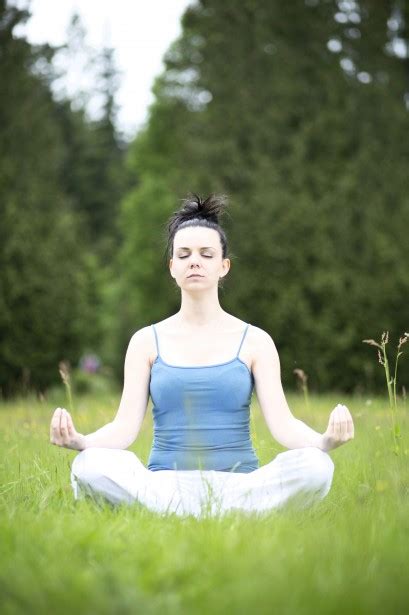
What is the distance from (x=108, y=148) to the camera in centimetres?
2573

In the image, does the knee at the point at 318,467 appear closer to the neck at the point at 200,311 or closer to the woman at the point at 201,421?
the woman at the point at 201,421

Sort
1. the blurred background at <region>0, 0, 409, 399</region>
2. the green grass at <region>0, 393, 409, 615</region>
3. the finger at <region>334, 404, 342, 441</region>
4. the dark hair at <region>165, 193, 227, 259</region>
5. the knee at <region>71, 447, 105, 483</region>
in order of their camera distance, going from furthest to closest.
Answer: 1. the blurred background at <region>0, 0, 409, 399</region>
2. the dark hair at <region>165, 193, 227, 259</region>
3. the knee at <region>71, 447, 105, 483</region>
4. the finger at <region>334, 404, 342, 441</region>
5. the green grass at <region>0, 393, 409, 615</region>

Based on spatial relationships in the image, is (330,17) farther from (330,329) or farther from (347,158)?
(330,329)

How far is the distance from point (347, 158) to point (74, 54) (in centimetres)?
1555

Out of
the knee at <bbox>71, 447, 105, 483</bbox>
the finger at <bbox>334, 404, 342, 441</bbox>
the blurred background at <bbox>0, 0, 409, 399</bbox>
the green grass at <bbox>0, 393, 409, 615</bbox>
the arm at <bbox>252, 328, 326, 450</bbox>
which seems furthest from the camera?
the blurred background at <bbox>0, 0, 409, 399</bbox>

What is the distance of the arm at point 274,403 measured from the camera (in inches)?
159

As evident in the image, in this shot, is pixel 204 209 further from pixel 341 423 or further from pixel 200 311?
pixel 341 423

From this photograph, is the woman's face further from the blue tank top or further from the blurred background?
the blurred background

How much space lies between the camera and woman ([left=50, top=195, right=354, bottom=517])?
3875 millimetres

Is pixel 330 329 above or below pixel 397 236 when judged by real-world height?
below

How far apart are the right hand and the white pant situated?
11 centimetres

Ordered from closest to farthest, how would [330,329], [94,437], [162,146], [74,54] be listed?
1. [94,437]
2. [330,329]
3. [162,146]
4. [74,54]

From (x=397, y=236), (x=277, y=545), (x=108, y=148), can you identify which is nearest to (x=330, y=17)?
(x=397, y=236)

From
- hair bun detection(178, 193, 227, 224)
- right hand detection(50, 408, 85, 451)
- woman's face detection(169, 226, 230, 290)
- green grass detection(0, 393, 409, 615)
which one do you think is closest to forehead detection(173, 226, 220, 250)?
woman's face detection(169, 226, 230, 290)
